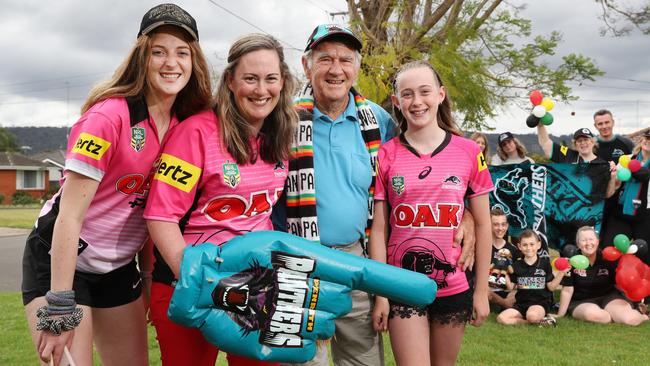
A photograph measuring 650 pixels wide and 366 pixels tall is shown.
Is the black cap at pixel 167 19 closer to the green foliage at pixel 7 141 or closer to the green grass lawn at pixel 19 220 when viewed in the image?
the green grass lawn at pixel 19 220

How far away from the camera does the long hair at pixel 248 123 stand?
8.25 feet

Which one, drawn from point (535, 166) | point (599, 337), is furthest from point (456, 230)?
point (535, 166)

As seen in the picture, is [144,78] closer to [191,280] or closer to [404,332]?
[191,280]

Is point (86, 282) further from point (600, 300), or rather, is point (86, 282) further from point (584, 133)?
point (584, 133)

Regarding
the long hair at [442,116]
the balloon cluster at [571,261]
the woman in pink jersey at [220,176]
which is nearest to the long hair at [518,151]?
the balloon cluster at [571,261]

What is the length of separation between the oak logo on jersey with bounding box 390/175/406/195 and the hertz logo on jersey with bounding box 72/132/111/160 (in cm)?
138

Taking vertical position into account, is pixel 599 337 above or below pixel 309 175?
below

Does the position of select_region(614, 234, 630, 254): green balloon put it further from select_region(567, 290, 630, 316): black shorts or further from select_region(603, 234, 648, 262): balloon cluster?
select_region(567, 290, 630, 316): black shorts

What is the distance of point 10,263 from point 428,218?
11749mm

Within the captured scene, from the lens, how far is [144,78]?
2564 millimetres

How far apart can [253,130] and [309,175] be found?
1.29ft

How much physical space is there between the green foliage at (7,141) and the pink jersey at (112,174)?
80812 mm

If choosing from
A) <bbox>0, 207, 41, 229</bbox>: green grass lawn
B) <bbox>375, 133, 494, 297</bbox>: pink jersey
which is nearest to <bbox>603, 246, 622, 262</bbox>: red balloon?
<bbox>375, 133, 494, 297</bbox>: pink jersey

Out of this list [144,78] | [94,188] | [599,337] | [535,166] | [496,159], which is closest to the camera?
[94,188]
